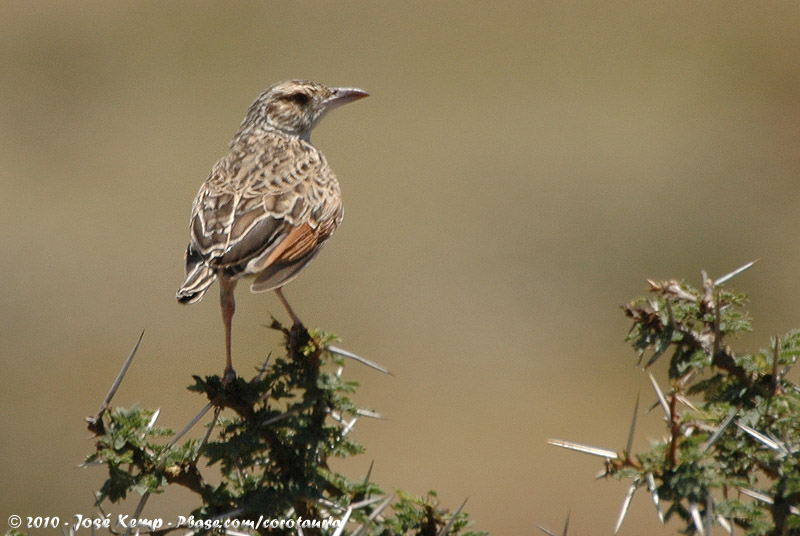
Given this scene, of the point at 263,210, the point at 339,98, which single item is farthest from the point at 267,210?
the point at 339,98

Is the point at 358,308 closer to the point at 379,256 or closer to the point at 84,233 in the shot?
the point at 379,256

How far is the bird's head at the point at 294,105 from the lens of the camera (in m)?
8.55

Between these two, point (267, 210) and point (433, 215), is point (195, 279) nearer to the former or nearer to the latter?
point (267, 210)

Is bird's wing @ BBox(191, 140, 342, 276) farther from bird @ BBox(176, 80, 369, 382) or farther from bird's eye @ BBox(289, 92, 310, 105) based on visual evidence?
bird's eye @ BBox(289, 92, 310, 105)

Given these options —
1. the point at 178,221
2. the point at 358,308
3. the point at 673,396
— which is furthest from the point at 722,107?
the point at 673,396

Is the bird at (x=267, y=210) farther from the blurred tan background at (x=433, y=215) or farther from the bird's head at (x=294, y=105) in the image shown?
the blurred tan background at (x=433, y=215)

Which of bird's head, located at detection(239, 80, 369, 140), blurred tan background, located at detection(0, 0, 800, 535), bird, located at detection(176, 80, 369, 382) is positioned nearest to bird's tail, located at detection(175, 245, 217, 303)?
bird, located at detection(176, 80, 369, 382)

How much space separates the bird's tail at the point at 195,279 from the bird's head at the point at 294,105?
289cm

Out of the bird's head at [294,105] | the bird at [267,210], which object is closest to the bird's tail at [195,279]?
the bird at [267,210]

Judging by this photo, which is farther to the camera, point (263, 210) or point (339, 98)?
point (339, 98)

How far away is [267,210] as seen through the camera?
6410mm

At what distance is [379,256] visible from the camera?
51.0 feet

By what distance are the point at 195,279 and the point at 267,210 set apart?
1044 mm

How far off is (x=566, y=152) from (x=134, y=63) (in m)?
7.74
